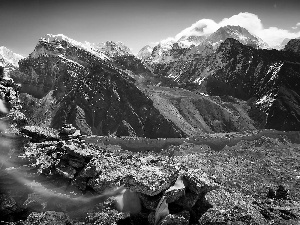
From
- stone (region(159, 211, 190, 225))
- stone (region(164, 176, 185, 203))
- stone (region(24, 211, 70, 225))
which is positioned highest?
stone (region(164, 176, 185, 203))

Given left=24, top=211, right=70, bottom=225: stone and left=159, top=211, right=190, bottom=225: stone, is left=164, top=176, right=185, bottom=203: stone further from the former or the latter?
left=24, top=211, right=70, bottom=225: stone

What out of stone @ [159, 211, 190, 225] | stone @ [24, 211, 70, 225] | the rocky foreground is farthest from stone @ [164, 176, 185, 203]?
stone @ [24, 211, 70, 225]

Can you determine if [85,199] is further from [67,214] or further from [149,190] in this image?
[149,190]

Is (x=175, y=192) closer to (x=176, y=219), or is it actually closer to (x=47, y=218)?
(x=176, y=219)

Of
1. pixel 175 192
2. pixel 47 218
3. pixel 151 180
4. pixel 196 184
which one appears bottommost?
pixel 47 218

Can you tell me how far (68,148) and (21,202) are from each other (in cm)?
1390

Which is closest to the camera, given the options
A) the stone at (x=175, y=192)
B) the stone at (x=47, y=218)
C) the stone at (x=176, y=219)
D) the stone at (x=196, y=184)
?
the stone at (x=176, y=219)

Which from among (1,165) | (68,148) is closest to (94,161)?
(68,148)

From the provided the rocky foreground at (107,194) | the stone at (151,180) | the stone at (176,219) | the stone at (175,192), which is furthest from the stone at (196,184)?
the stone at (176,219)

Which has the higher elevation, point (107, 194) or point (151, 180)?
point (151, 180)

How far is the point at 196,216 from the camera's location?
6262 centimetres

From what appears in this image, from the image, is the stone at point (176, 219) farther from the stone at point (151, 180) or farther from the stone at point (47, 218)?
the stone at point (47, 218)

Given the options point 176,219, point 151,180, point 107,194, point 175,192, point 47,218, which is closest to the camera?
point 176,219

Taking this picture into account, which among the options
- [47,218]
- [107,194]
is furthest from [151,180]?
[47,218]
